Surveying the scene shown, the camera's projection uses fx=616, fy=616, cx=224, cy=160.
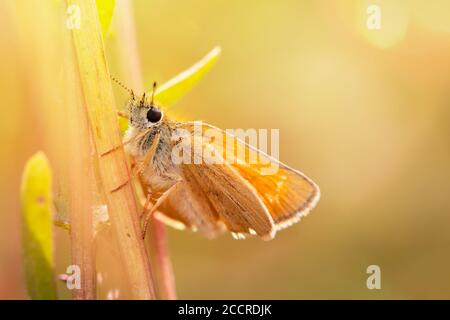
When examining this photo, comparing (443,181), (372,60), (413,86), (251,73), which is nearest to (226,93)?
(251,73)

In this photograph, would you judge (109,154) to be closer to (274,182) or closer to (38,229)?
(38,229)

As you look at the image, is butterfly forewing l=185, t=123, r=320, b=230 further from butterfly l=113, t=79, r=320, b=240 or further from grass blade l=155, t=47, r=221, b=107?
grass blade l=155, t=47, r=221, b=107

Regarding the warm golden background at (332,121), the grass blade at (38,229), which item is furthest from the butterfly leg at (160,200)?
the warm golden background at (332,121)

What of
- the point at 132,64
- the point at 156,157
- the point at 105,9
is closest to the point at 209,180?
the point at 156,157

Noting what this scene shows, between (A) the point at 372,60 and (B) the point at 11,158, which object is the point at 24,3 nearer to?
(B) the point at 11,158

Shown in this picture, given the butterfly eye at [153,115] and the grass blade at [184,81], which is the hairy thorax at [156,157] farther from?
the grass blade at [184,81]
